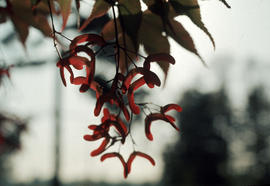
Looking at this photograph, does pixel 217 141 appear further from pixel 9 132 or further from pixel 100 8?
pixel 100 8

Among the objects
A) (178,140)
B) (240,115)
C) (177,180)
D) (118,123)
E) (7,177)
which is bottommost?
(7,177)

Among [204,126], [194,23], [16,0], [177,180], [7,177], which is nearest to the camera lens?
[194,23]

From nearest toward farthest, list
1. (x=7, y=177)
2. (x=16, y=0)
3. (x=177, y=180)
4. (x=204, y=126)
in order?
(x=16, y=0)
(x=177, y=180)
(x=204, y=126)
(x=7, y=177)

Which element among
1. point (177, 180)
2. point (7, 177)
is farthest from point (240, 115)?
point (7, 177)

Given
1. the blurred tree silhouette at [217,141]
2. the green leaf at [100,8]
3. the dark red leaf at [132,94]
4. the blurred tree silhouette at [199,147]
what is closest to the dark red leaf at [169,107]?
the dark red leaf at [132,94]

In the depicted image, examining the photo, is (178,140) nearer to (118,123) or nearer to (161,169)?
(161,169)

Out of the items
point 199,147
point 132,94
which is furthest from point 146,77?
point 199,147

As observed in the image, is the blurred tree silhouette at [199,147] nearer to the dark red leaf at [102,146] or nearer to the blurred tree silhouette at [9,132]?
the blurred tree silhouette at [9,132]
